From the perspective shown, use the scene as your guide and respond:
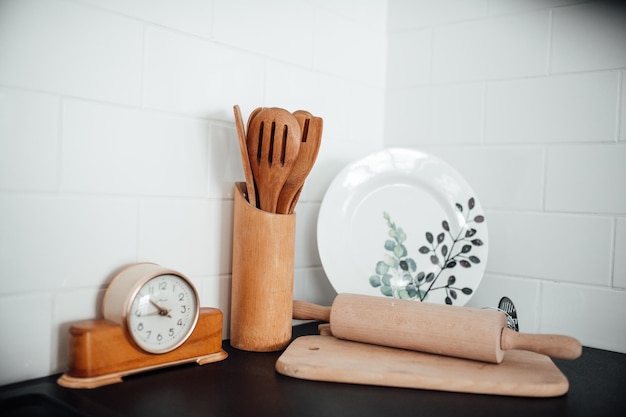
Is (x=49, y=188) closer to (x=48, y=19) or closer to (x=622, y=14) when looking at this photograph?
(x=48, y=19)

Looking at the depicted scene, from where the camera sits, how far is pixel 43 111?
2.33 feet

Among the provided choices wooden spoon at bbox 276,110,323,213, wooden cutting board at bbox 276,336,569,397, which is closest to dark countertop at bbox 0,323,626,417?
wooden cutting board at bbox 276,336,569,397

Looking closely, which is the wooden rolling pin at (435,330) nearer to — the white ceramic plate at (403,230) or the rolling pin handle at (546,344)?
the rolling pin handle at (546,344)

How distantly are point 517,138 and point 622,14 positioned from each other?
0.87 feet

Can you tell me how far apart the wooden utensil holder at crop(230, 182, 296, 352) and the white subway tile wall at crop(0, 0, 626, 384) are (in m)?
0.07

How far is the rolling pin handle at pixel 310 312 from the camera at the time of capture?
907 millimetres

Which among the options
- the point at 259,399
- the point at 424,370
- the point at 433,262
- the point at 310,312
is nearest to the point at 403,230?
the point at 433,262

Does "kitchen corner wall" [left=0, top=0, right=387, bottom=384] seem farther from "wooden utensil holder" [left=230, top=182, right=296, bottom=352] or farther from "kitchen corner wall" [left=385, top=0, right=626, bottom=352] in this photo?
"kitchen corner wall" [left=385, top=0, right=626, bottom=352]

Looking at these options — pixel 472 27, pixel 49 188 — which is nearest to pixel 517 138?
pixel 472 27

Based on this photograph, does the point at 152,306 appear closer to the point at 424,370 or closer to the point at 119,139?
the point at 119,139

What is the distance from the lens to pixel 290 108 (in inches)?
41.5

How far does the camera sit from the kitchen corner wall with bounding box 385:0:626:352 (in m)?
0.98

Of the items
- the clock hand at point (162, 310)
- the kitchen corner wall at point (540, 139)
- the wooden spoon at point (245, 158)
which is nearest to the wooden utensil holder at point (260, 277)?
the wooden spoon at point (245, 158)

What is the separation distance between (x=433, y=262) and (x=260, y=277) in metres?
0.36
